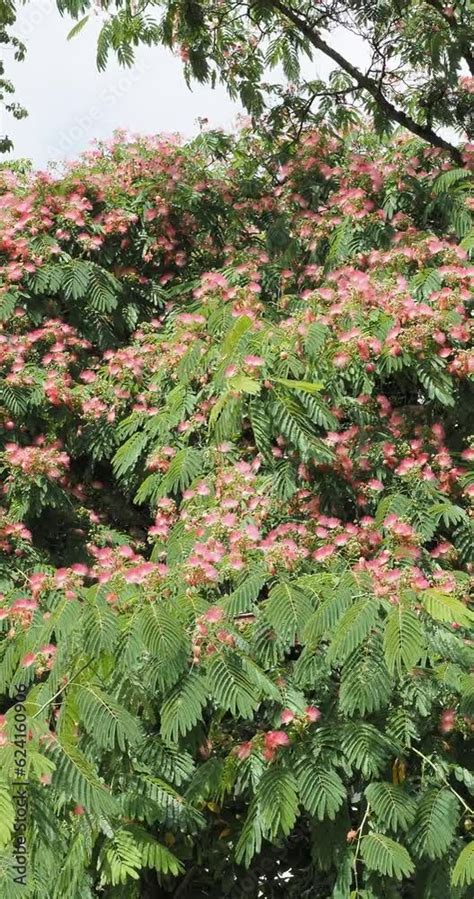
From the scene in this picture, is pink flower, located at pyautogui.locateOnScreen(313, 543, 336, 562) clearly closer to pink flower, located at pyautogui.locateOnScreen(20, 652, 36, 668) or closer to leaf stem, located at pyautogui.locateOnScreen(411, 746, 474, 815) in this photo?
leaf stem, located at pyautogui.locateOnScreen(411, 746, 474, 815)

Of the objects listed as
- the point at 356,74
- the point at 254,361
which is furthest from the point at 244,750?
the point at 356,74

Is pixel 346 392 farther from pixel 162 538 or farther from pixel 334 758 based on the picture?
pixel 334 758

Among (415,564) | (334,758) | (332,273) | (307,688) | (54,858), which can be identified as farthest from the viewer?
(332,273)

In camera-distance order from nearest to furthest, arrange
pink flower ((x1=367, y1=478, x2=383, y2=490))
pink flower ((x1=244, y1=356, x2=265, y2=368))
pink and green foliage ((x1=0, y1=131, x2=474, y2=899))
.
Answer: pink and green foliage ((x1=0, y1=131, x2=474, y2=899)), pink flower ((x1=244, y1=356, x2=265, y2=368)), pink flower ((x1=367, y1=478, x2=383, y2=490))

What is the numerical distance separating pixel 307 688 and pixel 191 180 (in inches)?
157

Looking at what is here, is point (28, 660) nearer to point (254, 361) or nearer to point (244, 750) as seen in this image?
point (244, 750)

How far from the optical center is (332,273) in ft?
18.8

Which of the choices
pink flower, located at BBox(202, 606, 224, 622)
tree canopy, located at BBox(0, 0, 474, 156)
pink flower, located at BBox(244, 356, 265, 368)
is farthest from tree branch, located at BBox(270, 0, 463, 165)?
pink flower, located at BBox(202, 606, 224, 622)

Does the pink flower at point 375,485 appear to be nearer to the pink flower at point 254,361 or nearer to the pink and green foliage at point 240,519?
the pink and green foliage at point 240,519

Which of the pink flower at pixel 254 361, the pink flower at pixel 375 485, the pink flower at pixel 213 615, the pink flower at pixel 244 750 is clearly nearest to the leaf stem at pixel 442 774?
the pink flower at pixel 244 750

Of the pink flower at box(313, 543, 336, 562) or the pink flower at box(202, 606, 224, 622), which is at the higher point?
the pink flower at box(202, 606, 224, 622)

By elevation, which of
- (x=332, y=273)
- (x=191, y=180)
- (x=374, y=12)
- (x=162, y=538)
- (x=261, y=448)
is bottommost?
(x=162, y=538)

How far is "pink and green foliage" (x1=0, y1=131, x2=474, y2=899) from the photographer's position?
3.57m

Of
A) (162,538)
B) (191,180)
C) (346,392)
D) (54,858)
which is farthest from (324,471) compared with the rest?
(191,180)
